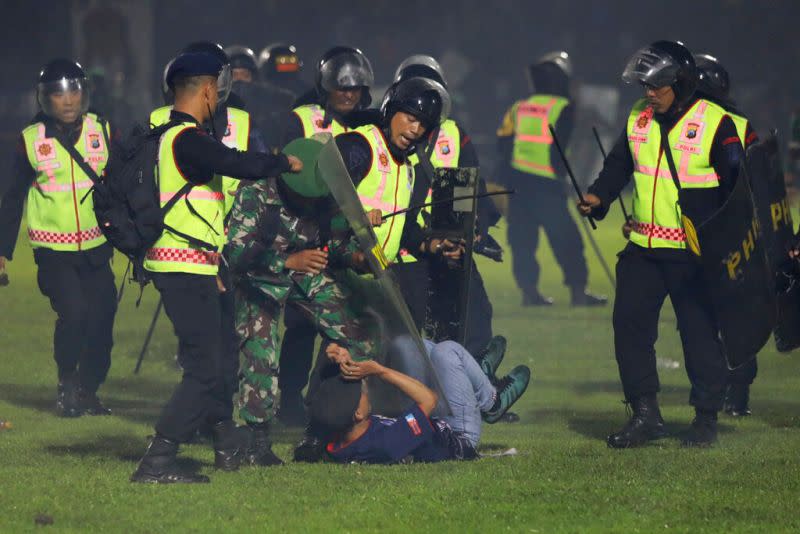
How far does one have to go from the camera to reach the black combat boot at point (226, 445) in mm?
8219

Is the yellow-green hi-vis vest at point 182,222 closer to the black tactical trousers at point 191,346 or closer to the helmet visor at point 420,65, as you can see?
the black tactical trousers at point 191,346

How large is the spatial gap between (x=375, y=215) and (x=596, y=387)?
3661 mm

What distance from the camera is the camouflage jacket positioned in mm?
8500

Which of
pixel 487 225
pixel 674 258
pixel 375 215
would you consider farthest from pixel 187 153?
pixel 487 225

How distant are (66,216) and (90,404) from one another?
113 cm

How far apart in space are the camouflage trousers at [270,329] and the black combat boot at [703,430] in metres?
1.83

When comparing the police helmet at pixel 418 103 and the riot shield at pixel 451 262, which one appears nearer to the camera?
the police helmet at pixel 418 103

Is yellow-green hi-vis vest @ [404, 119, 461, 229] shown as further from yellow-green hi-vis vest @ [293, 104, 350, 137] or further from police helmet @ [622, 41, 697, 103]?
police helmet @ [622, 41, 697, 103]

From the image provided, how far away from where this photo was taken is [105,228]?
25.6 ft

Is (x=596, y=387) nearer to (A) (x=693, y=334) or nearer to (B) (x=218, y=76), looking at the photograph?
(A) (x=693, y=334)

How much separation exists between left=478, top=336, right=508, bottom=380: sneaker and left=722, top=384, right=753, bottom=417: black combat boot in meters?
1.48

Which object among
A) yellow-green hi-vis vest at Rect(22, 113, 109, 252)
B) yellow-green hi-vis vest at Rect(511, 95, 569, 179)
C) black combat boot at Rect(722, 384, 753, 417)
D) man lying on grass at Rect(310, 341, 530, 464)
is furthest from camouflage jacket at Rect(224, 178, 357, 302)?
yellow-green hi-vis vest at Rect(511, 95, 569, 179)

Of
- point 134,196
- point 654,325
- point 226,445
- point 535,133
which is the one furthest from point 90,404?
point 535,133

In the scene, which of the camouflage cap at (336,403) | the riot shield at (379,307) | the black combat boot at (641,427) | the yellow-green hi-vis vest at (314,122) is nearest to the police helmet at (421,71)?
the yellow-green hi-vis vest at (314,122)
